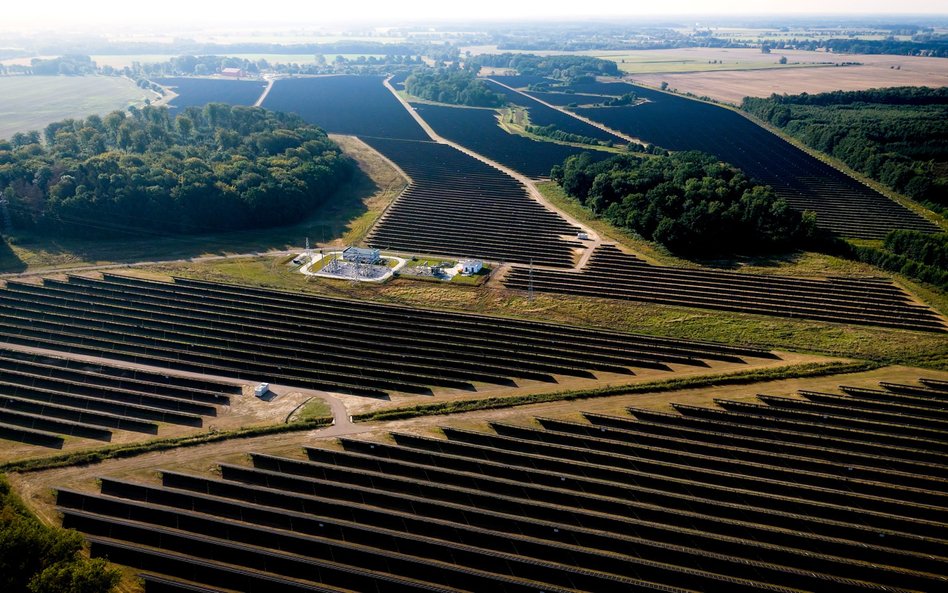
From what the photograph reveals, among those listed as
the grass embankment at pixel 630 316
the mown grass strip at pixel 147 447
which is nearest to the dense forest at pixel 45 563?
the mown grass strip at pixel 147 447

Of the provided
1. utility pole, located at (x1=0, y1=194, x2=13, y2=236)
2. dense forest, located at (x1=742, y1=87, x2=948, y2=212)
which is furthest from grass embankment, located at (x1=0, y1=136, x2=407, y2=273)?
dense forest, located at (x1=742, y1=87, x2=948, y2=212)

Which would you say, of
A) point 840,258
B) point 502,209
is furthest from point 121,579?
point 840,258

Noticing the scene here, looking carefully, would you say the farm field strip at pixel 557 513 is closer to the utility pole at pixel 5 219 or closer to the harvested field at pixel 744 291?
the harvested field at pixel 744 291

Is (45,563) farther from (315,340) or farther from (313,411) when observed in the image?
(315,340)

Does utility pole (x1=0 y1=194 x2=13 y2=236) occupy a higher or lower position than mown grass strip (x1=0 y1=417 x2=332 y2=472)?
higher

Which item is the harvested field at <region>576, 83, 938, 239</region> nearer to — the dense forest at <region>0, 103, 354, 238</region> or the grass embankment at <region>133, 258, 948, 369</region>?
the grass embankment at <region>133, 258, 948, 369</region>

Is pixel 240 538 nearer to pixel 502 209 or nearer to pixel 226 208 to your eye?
pixel 226 208

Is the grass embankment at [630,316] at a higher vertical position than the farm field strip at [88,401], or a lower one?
higher

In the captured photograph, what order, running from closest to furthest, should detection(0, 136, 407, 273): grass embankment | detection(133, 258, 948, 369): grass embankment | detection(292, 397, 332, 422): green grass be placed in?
1. detection(292, 397, 332, 422): green grass
2. detection(133, 258, 948, 369): grass embankment
3. detection(0, 136, 407, 273): grass embankment
